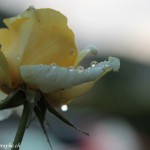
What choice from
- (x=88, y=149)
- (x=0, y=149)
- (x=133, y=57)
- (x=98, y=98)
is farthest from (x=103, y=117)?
(x=0, y=149)

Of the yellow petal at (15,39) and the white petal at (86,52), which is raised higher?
the yellow petal at (15,39)

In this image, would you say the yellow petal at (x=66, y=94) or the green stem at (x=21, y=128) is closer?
the green stem at (x=21, y=128)

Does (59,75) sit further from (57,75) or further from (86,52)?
(86,52)

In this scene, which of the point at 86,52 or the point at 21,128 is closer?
the point at 21,128

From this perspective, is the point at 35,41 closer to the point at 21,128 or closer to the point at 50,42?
the point at 50,42

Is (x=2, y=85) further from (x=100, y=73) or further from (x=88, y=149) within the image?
(x=88, y=149)

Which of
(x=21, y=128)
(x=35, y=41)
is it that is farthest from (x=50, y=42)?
(x=21, y=128)

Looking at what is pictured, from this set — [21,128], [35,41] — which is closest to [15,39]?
[35,41]
